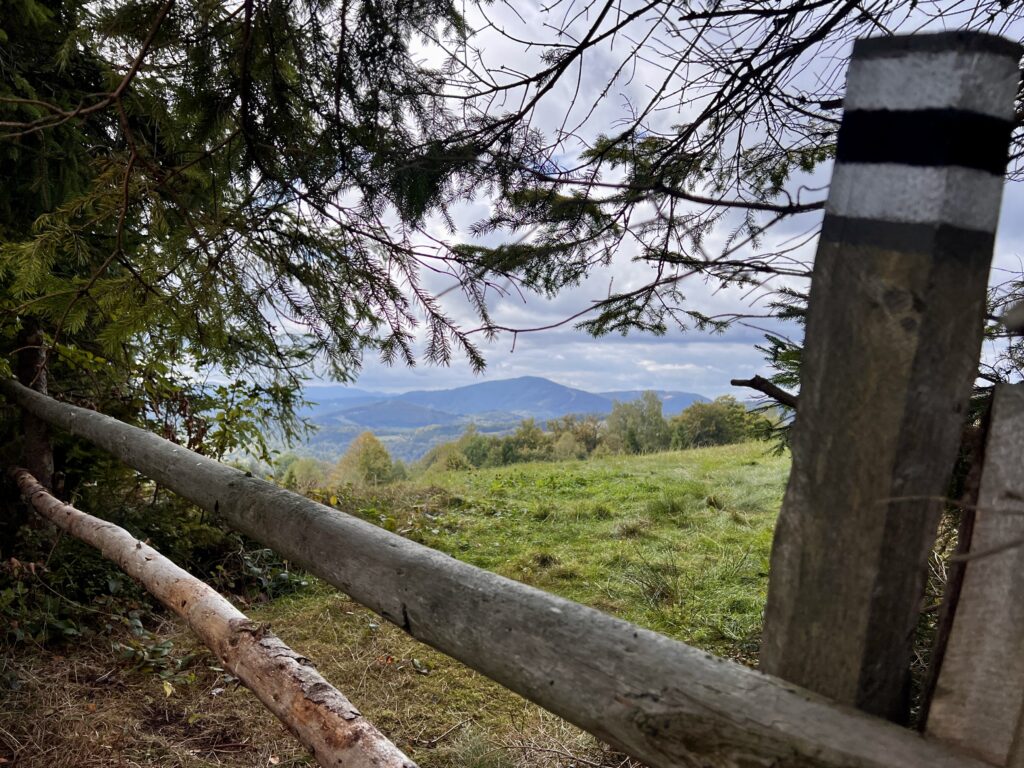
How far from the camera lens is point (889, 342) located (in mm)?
853

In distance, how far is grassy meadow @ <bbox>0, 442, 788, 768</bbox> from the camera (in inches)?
122

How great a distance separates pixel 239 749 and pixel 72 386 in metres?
3.53

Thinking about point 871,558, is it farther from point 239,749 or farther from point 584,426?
point 584,426

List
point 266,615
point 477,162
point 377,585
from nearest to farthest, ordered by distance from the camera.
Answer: point 377,585 → point 477,162 → point 266,615

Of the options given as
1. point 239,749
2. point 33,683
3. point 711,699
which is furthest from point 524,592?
point 33,683

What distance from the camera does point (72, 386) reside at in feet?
17.1

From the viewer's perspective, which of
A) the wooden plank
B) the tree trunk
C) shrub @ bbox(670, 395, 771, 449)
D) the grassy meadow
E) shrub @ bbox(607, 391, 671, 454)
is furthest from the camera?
shrub @ bbox(607, 391, 671, 454)

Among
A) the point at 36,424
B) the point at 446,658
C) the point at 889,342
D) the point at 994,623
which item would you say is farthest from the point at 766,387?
the point at 36,424

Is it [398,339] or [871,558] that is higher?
[398,339]

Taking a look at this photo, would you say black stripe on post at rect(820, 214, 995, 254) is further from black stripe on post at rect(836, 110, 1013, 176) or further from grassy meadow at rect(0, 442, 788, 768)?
grassy meadow at rect(0, 442, 788, 768)

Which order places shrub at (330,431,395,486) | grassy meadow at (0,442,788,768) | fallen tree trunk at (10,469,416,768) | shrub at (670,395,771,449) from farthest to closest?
shrub at (670,395,771,449) < shrub at (330,431,395,486) < grassy meadow at (0,442,788,768) < fallen tree trunk at (10,469,416,768)

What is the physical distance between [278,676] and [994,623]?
6.46 ft

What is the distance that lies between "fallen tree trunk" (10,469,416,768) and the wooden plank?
4.44 ft

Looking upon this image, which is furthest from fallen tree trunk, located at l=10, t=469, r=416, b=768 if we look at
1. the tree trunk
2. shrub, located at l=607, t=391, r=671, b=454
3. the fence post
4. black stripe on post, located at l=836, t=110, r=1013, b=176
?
shrub, located at l=607, t=391, r=671, b=454
